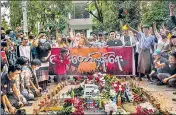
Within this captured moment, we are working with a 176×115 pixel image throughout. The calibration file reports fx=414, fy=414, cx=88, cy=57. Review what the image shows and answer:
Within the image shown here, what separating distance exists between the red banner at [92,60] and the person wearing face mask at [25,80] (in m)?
0.54

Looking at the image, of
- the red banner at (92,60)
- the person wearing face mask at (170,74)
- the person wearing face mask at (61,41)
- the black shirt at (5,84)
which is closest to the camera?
the black shirt at (5,84)

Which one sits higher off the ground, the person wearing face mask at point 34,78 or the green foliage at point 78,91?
the person wearing face mask at point 34,78

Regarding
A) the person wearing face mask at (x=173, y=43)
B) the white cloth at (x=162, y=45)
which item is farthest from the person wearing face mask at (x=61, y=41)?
the person wearing face mask at (x=173, y=43)

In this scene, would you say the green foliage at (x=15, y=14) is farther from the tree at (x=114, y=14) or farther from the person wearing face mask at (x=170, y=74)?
the person wearing face mask at (x=170, y=74)

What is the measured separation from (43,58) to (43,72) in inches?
5.2

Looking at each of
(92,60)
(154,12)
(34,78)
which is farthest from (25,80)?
(154,12)

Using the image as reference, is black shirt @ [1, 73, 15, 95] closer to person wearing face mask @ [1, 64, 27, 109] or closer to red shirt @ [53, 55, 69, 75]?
person wearing face mask @ [1, 64, 27, 109]

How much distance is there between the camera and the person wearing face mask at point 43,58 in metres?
3.67

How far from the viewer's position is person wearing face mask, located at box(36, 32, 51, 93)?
3.67m

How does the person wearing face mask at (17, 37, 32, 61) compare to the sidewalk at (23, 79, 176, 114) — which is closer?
the sidewalk at (23, 79, 176, 114)

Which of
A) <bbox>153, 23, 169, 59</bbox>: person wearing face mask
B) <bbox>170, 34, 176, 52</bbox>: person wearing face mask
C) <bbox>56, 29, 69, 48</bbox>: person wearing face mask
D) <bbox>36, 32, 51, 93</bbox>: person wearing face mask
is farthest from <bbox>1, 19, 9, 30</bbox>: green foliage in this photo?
<bbox>170, 34, 176, 52</bbox>: person wearing face mask

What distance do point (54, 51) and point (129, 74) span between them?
32.4 inches

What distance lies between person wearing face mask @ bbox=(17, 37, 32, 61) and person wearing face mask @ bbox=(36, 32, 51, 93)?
3.5 inches

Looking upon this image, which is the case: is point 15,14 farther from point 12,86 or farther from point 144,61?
point 144,61
